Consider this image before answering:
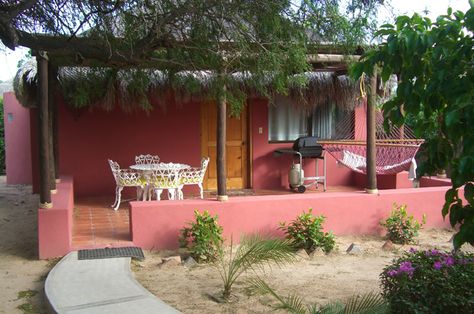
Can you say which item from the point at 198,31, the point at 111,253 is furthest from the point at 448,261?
the point at 111,253

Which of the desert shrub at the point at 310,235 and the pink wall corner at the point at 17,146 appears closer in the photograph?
the desert shrub at the point at 310,235

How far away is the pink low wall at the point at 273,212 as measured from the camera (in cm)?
587

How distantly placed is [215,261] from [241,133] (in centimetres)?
450

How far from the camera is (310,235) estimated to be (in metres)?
5.93

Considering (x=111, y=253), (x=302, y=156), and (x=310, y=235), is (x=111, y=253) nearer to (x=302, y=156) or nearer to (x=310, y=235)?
(x=310, y=235)

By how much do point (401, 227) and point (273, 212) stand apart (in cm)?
168

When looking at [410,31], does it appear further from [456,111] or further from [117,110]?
[117,110]

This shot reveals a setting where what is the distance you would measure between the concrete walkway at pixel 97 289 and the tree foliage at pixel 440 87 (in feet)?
7.87

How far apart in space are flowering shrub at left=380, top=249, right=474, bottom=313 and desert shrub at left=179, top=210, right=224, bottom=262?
88.7 inches

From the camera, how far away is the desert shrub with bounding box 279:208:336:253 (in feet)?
19.4

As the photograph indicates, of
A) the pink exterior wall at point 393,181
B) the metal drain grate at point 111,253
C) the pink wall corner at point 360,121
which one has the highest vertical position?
the pink wall corner at point 360,121

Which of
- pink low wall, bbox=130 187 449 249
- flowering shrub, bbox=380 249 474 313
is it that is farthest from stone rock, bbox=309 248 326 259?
flowering shrub, bbox=380 249 474 313

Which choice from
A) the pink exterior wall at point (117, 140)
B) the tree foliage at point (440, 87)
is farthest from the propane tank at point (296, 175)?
the tree foliage at point (440, 87)

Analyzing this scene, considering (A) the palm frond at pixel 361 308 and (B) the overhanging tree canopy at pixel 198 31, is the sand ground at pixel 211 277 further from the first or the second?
(B) the overhanging tree canopy at pixel 198 31
